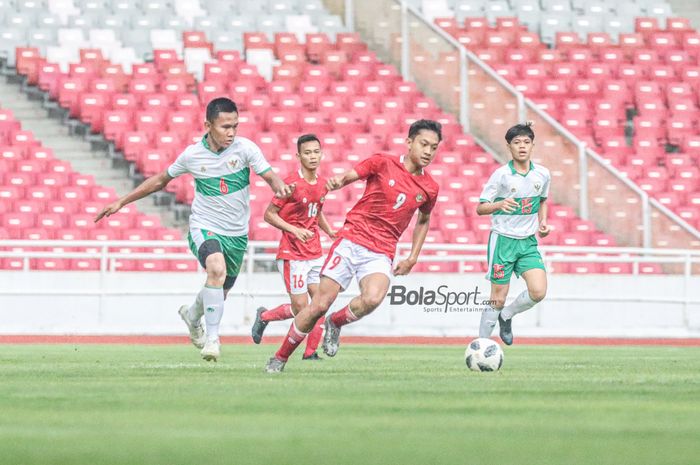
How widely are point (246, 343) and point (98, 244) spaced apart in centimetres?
237

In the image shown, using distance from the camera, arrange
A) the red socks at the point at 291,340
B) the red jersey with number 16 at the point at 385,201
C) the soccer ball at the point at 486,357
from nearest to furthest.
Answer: the red socks at the point at 291,340 < the red jersey with number 16 at the point at 385,201 < the soccer ball at the point at 486,357

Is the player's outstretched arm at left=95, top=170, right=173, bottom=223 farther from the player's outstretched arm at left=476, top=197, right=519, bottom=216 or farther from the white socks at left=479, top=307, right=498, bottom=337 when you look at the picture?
the white socks at left=479, top=307, right=498, bottom=337

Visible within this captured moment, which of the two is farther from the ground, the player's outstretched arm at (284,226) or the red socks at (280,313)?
the player's outstretched arm at (284,226)

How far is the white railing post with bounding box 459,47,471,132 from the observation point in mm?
21344

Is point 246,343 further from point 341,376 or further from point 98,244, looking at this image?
point 341,376

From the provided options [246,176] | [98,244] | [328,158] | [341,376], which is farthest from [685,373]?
[328,158]

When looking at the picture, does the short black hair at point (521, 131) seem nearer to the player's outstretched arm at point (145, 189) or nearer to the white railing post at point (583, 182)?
the player's outstretched arm at point (145, 189)

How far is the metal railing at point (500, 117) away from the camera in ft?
61.6

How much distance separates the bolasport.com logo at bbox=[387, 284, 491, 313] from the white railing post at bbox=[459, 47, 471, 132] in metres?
4.39

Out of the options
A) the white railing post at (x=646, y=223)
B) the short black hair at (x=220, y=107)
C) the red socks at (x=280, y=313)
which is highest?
the short black hair at (x=220, y=107)

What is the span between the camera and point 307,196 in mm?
12398

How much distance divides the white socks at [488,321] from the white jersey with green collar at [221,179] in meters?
2.43

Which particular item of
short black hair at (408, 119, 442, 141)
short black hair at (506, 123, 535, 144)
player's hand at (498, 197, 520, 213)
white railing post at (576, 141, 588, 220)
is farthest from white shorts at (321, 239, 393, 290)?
white railing post at (576, 141, 588, 220)

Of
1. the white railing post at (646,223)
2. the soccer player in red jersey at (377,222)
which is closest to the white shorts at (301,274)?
the soccer player in red jersey at (377,222)
